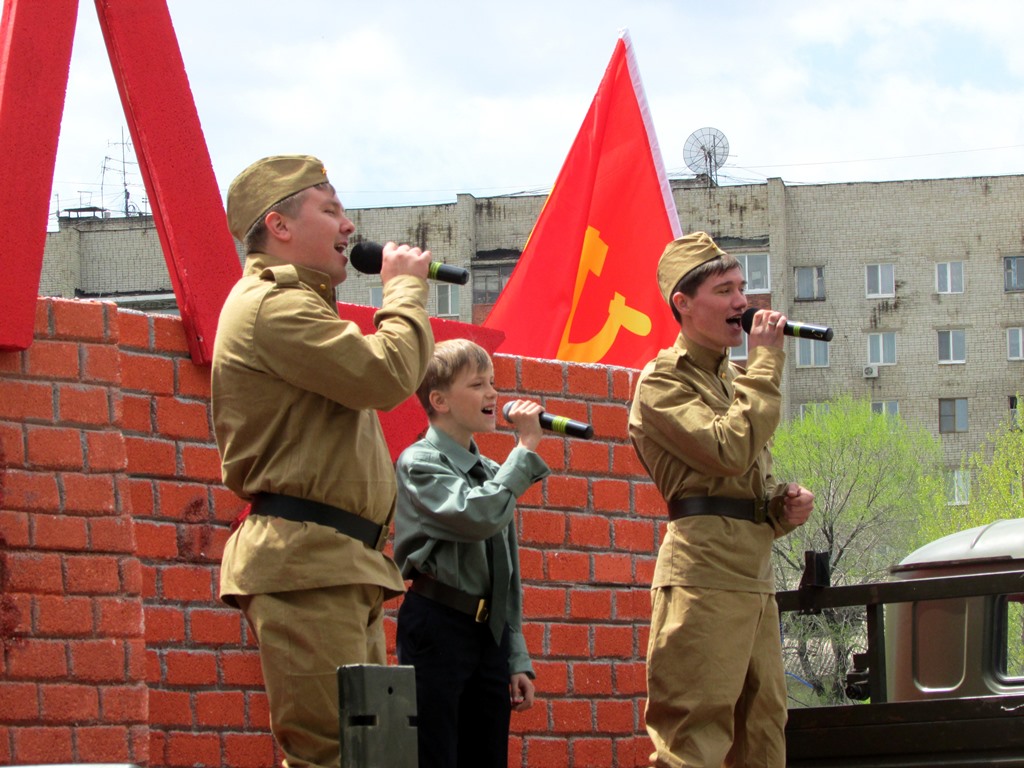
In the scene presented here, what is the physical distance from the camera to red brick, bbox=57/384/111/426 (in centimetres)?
445

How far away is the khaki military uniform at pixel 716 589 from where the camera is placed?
4.37 meters

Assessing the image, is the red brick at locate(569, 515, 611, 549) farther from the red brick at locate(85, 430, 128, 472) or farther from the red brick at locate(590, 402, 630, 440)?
the red brick at locate(85, 430, 128, 472)

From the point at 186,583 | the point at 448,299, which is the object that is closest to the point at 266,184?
the point at 186,583

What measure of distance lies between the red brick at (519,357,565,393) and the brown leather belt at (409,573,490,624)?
4.65ft

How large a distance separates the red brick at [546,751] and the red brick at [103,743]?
5.20ft

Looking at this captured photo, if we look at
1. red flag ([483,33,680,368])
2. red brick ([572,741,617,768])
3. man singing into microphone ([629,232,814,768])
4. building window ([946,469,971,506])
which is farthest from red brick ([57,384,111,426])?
building window ([946,469,971,506])

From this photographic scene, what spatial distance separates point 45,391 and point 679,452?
177 cm

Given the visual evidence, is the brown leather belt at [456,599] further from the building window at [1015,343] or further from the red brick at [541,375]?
the building window at [1015,343]

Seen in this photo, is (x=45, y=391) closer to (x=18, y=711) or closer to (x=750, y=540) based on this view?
(x=18, y=711)

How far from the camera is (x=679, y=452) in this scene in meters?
4.56

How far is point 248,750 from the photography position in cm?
477

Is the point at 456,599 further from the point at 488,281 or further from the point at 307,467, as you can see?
the point at 488,281

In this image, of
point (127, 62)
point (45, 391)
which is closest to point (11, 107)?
point (127, 62)

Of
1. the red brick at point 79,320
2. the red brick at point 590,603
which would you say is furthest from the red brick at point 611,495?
the red brick at point 79,320
